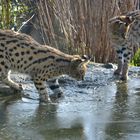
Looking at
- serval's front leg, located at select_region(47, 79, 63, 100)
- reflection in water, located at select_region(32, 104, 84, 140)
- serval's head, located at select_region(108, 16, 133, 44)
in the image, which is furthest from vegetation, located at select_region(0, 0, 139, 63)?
reflection in water, located at select_region(32, 104, 84, 140)

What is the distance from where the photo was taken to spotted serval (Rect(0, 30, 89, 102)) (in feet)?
26.8

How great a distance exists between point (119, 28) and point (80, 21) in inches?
87.6

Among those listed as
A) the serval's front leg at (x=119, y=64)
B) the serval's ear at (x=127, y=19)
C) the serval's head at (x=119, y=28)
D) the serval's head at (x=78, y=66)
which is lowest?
the serval's front leg at (x=119, y=64)

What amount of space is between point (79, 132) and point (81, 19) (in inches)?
276

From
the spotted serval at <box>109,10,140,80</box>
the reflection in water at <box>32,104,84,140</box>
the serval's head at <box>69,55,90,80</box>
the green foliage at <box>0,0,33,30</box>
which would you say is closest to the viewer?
the reflection in water at <box>32,104,84,140</box>

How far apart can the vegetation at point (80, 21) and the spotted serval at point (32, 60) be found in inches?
174

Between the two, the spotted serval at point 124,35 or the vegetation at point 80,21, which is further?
the vegetation at point 80,21

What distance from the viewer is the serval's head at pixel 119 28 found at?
10.9m

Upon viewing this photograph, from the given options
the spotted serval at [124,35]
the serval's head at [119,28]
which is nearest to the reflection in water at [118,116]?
the spotted serval at [124,35]

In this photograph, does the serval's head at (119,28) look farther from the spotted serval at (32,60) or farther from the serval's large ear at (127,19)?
the spotted serval at (32,60)

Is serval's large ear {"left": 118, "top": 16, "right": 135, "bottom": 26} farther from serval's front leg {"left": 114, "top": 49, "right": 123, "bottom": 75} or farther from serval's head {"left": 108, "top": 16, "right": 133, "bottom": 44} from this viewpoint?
serval's front leg {"left": 114, "top": 49, "right": 123, "bottom": 75}

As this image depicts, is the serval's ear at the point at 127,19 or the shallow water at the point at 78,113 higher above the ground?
the serval's ear at the point at 127,19

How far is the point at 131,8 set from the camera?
1319 centimetres

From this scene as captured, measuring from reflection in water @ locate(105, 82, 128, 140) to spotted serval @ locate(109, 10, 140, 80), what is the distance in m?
1.76
